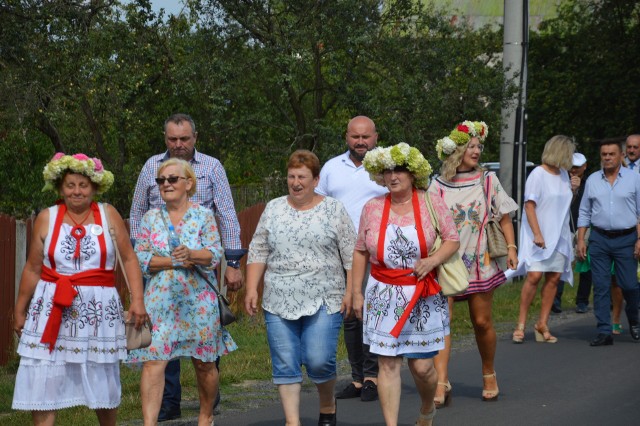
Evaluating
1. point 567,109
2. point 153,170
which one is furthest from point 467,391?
point 567,109

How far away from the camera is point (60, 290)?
6379mm

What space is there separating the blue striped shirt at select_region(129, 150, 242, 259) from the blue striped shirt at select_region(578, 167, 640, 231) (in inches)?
205

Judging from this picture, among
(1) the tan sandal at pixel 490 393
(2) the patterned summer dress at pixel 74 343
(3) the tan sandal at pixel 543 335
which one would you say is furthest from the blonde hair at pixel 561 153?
(2) the patterned summer dress at pixel 74 343

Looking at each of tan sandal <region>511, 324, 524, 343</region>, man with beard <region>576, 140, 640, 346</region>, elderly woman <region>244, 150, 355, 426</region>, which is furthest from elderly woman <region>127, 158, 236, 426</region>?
man with beard <region>576, 140, 640, 346</region>

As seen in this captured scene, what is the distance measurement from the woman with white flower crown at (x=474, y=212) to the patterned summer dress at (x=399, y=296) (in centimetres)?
133

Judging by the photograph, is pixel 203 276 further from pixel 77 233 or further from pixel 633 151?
pixel 633 151

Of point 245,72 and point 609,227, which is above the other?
point 245,72

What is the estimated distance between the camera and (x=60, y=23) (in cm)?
1655

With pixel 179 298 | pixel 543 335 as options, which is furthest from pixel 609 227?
pixel 179 298

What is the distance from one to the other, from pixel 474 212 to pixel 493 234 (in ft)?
0.74

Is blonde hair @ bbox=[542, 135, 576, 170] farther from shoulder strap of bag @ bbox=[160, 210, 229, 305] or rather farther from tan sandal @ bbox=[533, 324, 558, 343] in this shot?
shoulder strap of bag @ bbox=[160, 210, 229, 305]

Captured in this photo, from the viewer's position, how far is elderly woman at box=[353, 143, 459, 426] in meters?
7.14

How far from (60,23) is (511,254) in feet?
31.7

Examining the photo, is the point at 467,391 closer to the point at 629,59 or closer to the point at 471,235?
the point at 471,235
